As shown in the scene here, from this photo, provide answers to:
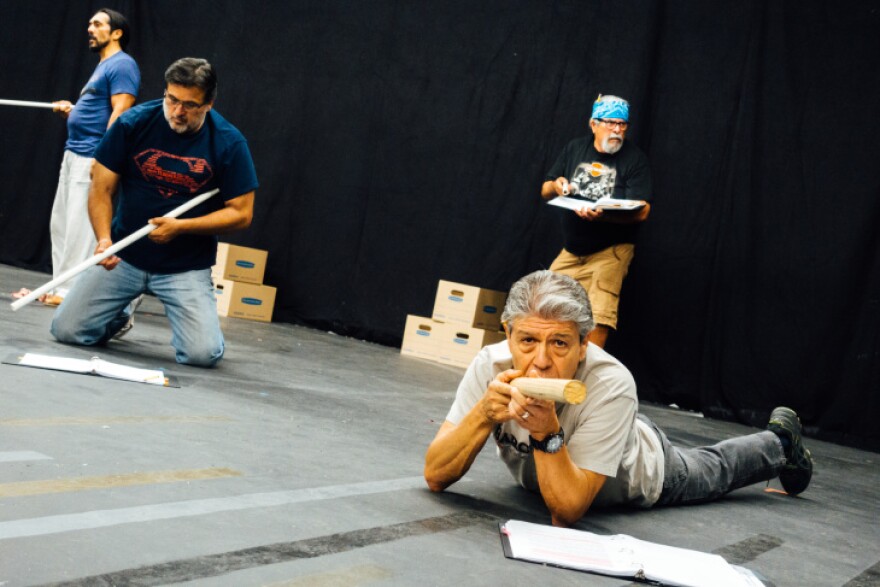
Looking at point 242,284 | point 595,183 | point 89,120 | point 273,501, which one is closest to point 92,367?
point 273,501

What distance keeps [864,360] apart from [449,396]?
8.34 ft

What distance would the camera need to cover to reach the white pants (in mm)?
5660

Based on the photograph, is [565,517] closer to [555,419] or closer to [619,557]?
[619,557]


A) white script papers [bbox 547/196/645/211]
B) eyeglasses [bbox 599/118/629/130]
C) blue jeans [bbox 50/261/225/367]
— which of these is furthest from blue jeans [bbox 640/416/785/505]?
eyeglasses [bbox 599/118/629/130]

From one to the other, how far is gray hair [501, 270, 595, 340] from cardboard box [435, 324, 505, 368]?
4.17m

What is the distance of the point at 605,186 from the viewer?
5801 millimetres

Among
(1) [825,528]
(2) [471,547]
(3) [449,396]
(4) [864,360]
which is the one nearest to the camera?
(2) [471,547]

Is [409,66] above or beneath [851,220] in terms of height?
above

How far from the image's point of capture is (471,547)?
2.33m

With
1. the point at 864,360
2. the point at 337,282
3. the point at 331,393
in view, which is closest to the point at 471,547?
the point at 331,393

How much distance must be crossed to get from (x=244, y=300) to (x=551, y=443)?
5.43 m

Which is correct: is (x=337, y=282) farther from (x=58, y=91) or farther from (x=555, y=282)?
(x=555, y=282)

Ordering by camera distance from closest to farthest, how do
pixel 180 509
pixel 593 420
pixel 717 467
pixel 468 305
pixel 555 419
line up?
pixel 180 509
pixel 555 419
pixel 593 420
pixel 717 467
pixel 468 305

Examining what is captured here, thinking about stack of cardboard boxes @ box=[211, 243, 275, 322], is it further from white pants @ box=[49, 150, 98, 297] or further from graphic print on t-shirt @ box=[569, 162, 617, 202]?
graphic print on t-shirt @ box=[569, 162, 617, 202]
